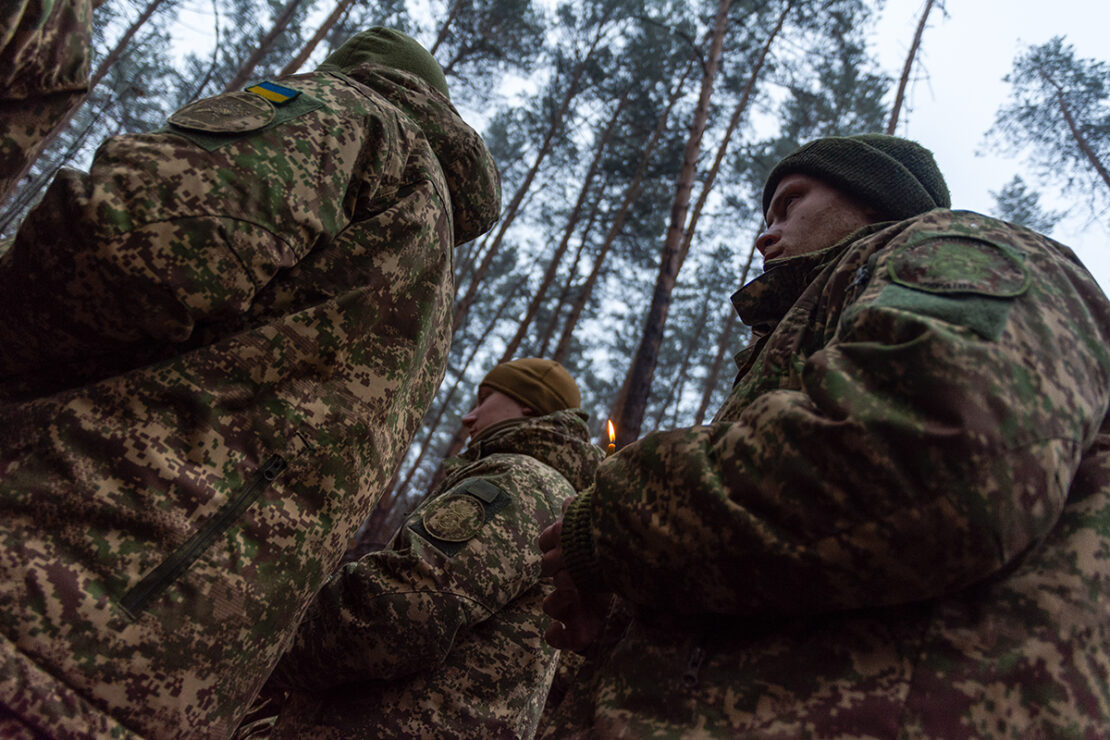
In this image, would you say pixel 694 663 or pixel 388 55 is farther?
pixel 388 55

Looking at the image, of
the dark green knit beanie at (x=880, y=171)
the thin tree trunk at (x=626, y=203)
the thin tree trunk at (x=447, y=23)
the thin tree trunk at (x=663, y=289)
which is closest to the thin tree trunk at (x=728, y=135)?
the thin tree trunk at (x=663, y=289)

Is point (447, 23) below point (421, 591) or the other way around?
the other way around

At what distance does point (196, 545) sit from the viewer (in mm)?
1433

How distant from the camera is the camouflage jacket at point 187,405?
1.32 metres

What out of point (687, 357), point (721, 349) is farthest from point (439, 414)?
→ point (687, 357)

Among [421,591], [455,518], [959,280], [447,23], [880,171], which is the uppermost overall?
[447,23]

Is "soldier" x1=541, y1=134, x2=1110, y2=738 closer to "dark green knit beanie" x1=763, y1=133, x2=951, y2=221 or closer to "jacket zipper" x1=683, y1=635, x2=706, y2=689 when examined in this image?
"jacket zipper" x1=683, y1=635, x2=706, y2=689

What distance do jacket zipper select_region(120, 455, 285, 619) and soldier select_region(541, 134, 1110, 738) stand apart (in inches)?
30.6

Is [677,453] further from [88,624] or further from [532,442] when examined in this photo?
[532,442]

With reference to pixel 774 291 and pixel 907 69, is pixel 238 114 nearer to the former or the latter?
pixel 774 291

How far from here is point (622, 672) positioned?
1379 mm

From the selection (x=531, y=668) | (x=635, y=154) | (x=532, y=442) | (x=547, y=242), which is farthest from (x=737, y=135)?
(x=531, y=668)

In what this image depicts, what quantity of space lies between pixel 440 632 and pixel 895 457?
5.79ft

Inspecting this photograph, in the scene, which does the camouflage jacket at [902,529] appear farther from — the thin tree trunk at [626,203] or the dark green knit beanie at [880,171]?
the thin tree trunk at [626,203]
